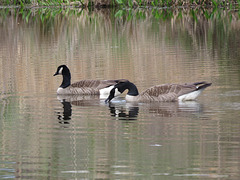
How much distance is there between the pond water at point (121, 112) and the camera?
25.2 feet

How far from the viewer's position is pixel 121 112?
1214 centimetres

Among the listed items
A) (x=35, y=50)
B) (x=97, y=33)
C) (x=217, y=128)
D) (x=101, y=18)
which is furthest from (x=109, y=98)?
(x=101, y=18)

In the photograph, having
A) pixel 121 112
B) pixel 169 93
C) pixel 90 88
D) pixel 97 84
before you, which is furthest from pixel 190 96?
pixel 90 88

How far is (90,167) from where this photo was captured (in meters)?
7.60

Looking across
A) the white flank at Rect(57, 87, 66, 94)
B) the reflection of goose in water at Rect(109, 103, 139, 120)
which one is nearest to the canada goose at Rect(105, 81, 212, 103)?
the reflection of goose in water at Rect(109, 103, 139, 120)

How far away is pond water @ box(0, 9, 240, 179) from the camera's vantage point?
25.2 feet

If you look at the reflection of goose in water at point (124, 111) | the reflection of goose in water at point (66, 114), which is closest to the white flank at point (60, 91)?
the reflection of goose in water at point (66, 114)

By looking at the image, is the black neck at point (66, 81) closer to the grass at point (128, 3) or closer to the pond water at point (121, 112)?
the pond water at point (121, 112)

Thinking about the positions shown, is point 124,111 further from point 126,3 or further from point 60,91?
point 126,3

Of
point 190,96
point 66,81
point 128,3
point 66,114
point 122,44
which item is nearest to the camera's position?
point 66,114

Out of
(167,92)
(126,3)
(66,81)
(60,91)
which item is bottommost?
(60,91)

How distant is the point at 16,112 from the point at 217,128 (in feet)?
13.5

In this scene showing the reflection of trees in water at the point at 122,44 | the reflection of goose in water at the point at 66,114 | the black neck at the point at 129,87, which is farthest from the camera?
the reflection of trees in water at the point at 122,44

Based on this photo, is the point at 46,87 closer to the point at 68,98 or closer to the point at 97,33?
the point at 68,98
